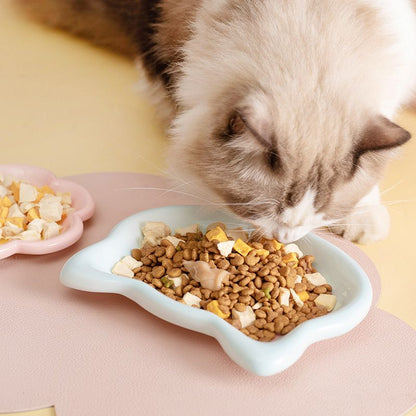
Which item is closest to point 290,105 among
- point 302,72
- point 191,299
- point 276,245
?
point 302,72

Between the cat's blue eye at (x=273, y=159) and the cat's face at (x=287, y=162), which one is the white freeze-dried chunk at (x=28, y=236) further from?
the cat's blue eye at (x=273, y=159)

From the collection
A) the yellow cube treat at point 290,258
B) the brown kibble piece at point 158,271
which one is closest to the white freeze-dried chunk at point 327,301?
the yellow cube treat at point 290,258

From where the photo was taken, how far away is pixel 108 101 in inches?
Answer: 83.0

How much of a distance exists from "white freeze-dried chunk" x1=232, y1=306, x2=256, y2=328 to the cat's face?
180 mm

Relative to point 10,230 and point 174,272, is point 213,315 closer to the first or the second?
point 174,272

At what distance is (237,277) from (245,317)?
0.10 metres

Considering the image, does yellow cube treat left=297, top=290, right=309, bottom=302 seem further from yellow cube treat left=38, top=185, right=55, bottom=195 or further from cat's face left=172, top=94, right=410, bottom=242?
yellow cube treat left=38, top=185, right=55, bottom=195

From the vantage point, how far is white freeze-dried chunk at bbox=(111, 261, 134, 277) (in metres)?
1.20

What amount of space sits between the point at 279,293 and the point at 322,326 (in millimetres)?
138

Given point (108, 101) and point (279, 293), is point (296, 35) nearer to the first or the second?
point (279, 293)

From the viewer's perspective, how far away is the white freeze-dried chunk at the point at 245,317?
1102 mm

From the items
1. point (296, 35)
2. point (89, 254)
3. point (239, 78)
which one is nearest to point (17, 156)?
point (89, 254)

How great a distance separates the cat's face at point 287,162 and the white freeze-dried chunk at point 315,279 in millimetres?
98

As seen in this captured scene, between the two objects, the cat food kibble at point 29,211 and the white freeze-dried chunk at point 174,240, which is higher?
the white freeze-dried chunk at point 174,240
